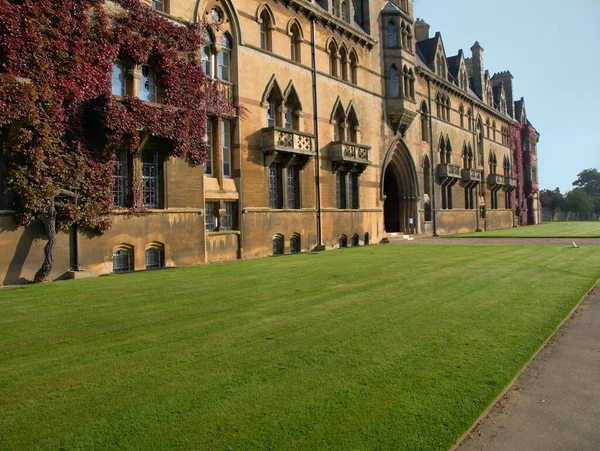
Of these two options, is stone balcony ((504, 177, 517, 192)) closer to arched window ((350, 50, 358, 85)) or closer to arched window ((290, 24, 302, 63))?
arched window ((350, 50, 358, 85))

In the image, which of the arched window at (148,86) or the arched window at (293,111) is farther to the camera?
the arched window at (293,111)

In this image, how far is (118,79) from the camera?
16.4 metres

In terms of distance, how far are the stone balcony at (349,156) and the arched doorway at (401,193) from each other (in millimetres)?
7127

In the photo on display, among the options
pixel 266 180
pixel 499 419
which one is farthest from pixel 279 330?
pixel 266 180

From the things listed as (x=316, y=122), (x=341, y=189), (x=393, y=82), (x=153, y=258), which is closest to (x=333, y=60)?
(x=316, y=122)

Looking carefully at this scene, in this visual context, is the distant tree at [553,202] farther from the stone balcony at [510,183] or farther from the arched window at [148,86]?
the arched window at [148,86]

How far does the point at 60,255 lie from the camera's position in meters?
14.3

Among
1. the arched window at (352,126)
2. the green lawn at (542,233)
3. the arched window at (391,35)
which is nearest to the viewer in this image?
the arched window at (352,126)

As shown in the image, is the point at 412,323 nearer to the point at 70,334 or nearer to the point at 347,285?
the point at 347,285

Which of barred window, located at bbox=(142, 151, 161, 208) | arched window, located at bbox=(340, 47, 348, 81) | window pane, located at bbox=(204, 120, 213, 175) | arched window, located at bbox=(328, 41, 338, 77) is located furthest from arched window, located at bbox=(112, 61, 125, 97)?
arched window, located at bbox=(340, 47, 348, 81)

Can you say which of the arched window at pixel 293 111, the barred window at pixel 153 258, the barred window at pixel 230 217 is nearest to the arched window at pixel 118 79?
the barred window at pixel 153 258

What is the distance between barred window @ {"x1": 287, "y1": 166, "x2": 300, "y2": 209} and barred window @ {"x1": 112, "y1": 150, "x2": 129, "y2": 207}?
9501 millimetres

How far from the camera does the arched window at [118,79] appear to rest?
1619 cm

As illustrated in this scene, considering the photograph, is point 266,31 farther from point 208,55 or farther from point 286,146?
point 286,146
